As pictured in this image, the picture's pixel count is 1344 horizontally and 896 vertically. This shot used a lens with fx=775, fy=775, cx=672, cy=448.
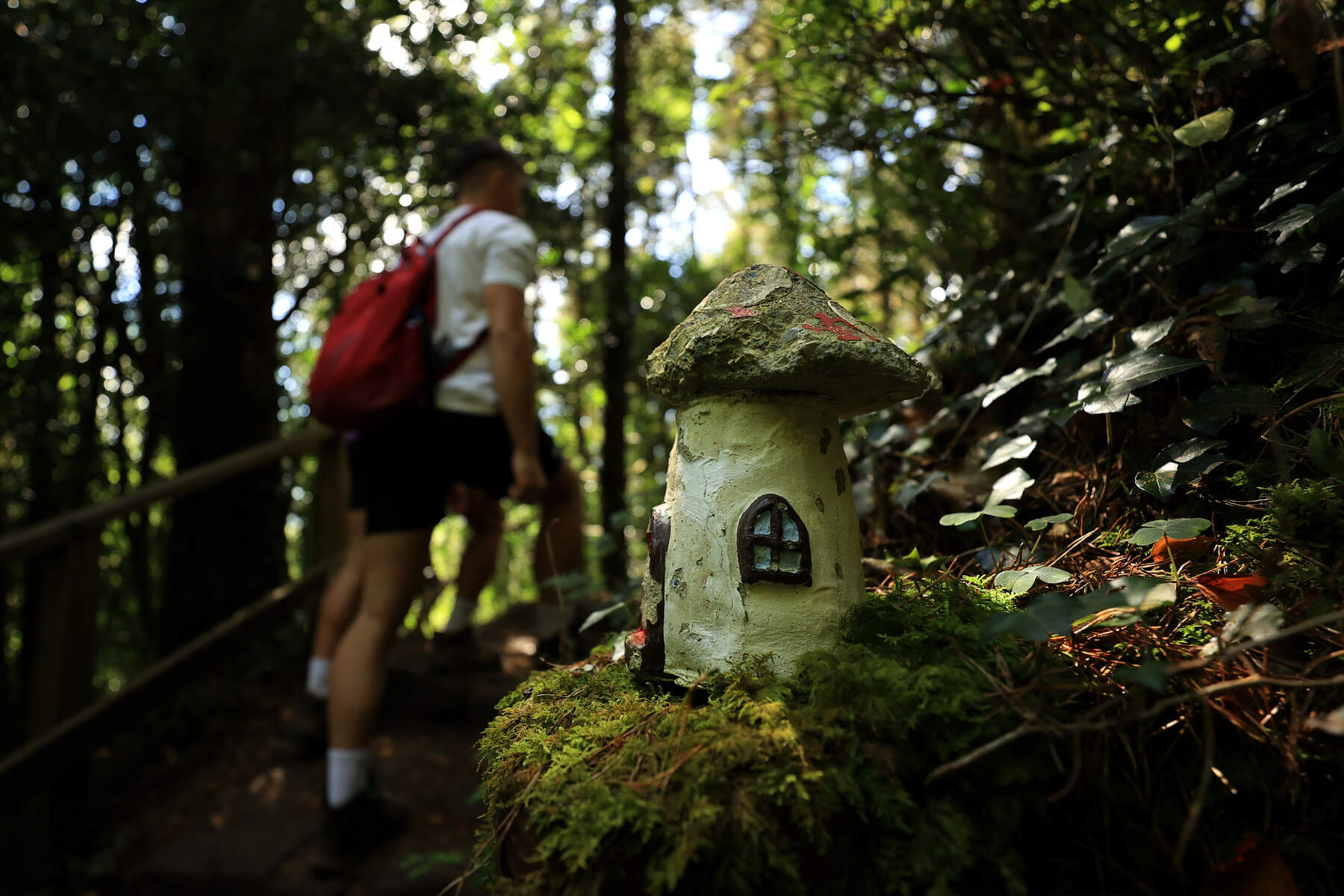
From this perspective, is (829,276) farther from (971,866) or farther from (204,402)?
(204,402)

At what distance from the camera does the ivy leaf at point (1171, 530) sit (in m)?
1.23

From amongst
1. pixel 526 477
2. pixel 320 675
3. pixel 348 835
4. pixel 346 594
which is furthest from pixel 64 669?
pixel 526 477

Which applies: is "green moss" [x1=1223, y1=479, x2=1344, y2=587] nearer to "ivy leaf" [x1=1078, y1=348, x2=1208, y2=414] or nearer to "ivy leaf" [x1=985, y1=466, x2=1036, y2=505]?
"ivy leaf" [x1=1078, y1=348, x2=1208, y2=414]

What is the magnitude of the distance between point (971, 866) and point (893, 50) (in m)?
2.22

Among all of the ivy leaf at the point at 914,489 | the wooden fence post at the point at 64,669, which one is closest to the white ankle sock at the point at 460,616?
the wooden fence post at the point at 64,669

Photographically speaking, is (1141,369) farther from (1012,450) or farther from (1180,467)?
(1012,450)

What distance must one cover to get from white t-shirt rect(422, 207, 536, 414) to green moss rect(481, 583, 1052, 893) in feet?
5.53

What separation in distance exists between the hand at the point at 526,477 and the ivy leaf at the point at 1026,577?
1673 millimetres

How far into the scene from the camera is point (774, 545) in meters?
1.28

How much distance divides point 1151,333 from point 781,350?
862mm

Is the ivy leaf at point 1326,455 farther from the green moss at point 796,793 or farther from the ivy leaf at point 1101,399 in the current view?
the green moss at point 796,793

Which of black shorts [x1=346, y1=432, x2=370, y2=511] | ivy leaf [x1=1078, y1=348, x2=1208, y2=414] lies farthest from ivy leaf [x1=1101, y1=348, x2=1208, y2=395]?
black shorts [x1=346, y1=432, x2=370, y2=511]

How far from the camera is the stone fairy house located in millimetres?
1281

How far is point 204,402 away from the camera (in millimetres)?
4531
